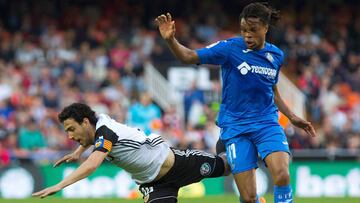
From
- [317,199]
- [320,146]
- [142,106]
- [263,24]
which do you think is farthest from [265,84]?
[320,146]

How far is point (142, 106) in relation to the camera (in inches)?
667

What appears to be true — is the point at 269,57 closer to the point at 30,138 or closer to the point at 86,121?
the point at 86,121

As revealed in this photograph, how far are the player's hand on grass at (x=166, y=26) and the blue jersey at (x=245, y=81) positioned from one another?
76cm

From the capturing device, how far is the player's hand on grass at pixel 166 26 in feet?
26.5

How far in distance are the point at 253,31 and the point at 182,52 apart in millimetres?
832

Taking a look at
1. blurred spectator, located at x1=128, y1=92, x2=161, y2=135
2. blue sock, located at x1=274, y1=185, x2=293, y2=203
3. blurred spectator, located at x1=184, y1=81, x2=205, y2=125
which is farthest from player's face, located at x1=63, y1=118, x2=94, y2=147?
blurred spectator, located at x1=184, y1=81, x2=205, y2=125

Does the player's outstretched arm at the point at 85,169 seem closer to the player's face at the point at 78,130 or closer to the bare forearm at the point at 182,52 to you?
the player's face at the point at 78,130

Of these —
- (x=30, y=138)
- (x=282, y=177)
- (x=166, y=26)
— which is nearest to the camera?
(x=166, y=26)

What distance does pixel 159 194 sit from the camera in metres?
8.89

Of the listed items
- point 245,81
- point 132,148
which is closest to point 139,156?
point 132,148

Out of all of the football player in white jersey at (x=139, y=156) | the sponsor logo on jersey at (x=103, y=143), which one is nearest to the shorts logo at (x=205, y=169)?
the football player in white jersey at (x=139, y=156)

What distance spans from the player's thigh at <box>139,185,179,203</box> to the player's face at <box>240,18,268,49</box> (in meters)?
1.57

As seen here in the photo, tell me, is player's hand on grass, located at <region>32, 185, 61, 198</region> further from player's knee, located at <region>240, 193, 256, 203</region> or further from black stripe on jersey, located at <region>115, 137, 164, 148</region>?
player's knee, located at <region>240, 193, 256, 203</region>

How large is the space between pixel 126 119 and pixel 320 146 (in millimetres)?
4085
